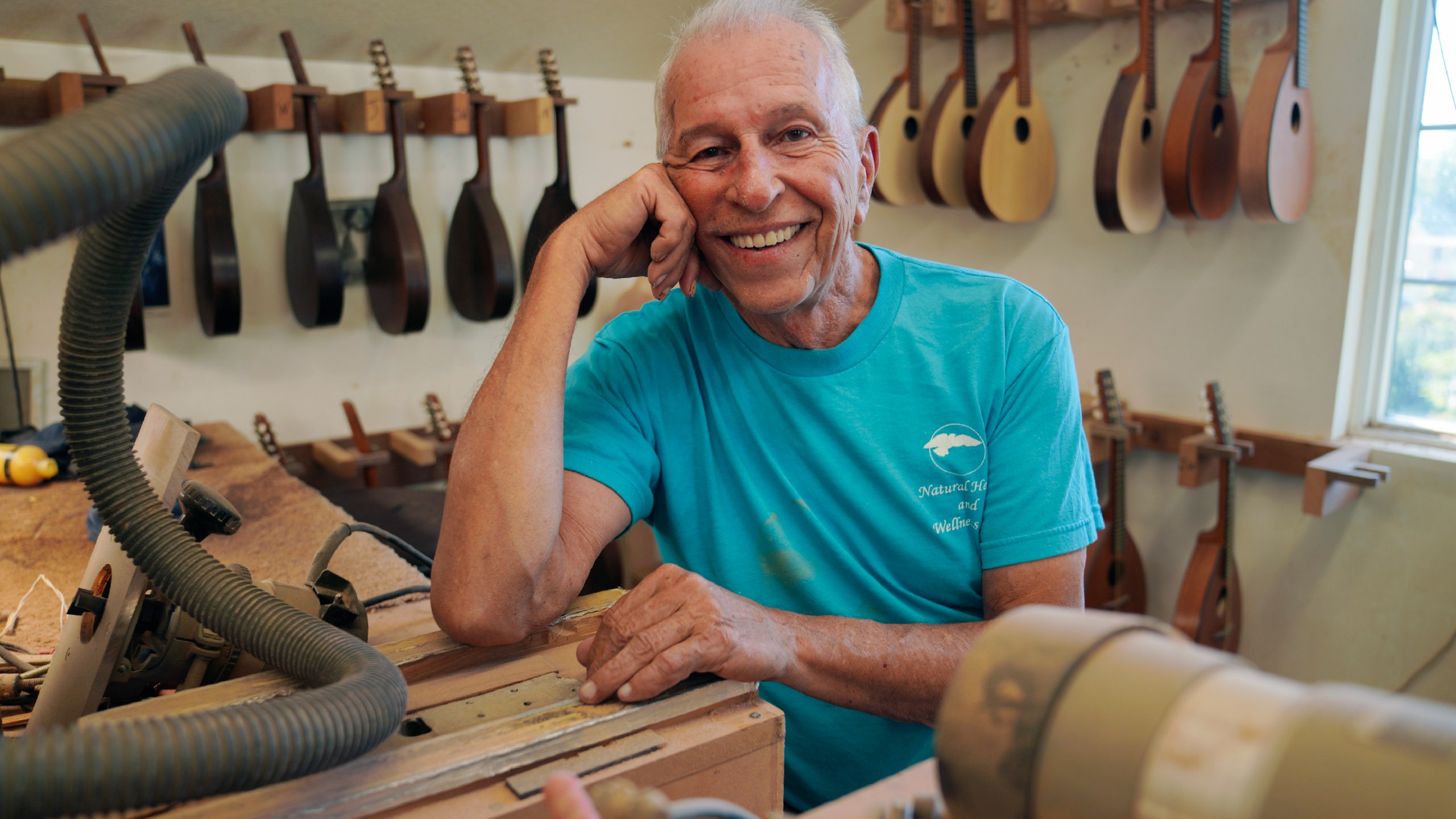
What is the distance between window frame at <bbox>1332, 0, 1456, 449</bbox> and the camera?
216 centimetres

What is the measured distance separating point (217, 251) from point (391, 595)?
148cm

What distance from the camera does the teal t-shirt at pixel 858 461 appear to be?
113 centimetres

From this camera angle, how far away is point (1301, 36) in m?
2.16

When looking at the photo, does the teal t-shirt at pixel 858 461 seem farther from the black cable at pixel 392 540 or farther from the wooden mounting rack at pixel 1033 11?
the wooden mounting rack at pixel 1033 11

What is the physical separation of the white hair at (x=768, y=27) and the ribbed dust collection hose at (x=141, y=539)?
65 cm

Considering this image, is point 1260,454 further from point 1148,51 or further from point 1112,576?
point 1148,51

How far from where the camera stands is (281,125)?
2275 mm

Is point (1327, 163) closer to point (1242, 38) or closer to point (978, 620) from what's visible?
point (1242, 38)

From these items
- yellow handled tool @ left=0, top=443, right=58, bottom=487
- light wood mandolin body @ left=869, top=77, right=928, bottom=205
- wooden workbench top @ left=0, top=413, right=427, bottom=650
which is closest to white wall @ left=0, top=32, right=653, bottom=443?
yellow handled tool @ left=0, top=443, right=58, bottom=487

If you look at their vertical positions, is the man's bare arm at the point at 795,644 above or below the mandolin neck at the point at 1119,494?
above

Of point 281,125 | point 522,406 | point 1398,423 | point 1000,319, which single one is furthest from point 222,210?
point 1398,423

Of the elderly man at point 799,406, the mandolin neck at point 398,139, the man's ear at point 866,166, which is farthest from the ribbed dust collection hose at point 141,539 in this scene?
the mandolin neck at point 398,139

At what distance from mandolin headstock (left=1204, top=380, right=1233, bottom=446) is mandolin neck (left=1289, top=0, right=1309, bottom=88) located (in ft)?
2.37

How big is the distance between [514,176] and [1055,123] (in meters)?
1.56
